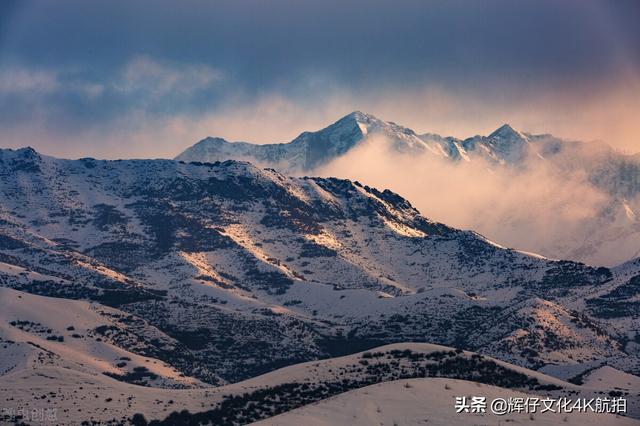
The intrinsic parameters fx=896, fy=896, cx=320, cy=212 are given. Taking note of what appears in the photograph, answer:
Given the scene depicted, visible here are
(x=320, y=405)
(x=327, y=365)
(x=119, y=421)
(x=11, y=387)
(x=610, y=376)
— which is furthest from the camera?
(x=610, y=376)

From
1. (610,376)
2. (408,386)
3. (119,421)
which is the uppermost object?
(610,376)

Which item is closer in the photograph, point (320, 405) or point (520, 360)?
point (320, 405)

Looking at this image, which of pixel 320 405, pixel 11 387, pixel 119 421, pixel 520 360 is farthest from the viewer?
pixel 520 360

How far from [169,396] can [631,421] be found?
163 ft

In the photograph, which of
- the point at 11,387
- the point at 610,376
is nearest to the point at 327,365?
the point at 11,387

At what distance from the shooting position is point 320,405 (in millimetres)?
76938

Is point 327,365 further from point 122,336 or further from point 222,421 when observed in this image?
point 122,336

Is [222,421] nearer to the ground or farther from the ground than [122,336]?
nearer to the ground

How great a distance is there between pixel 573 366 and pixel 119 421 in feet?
375

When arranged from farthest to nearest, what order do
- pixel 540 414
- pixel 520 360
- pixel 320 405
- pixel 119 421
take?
pixel 520 360 → pixel 119 421 → pixel 320 405 → pixel 540 414

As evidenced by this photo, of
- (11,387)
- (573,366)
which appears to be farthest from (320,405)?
(573,366)

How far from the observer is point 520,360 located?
193 m

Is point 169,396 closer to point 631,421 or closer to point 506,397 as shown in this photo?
point 506,397

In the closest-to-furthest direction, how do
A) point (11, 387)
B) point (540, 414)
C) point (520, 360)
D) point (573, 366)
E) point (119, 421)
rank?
1. point (540, 414)
2. point (119, 421)
3. point (11, 387)
4. point (573, 366)
5. point (520, 360)
